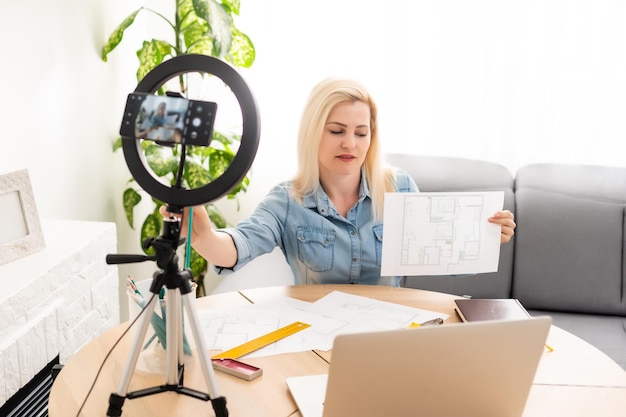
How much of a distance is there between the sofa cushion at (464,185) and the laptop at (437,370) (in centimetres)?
145

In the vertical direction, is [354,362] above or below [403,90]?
below

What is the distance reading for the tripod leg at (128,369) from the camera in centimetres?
102

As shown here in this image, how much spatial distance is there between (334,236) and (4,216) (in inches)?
34.3

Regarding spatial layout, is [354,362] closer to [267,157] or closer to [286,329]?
[286,329]

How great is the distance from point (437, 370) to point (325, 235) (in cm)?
94

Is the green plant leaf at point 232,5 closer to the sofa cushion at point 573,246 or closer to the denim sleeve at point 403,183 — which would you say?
the denim sleeve at point 403,183

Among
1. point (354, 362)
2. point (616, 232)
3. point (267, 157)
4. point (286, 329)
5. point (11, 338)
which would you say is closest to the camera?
point (354, 362)

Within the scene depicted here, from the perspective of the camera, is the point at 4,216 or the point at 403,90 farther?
the point at 403,90

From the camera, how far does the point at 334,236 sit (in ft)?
6.09

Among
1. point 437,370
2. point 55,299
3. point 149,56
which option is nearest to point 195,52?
point 149,56

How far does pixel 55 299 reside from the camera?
1.79m

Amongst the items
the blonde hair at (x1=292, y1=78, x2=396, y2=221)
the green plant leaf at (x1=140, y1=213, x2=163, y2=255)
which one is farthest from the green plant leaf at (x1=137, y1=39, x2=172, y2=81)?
the blonde hair at (x1=292, y1=78, x2=396, y2=221)

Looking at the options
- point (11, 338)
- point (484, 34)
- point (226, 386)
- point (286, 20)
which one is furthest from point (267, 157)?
point (226, 386)

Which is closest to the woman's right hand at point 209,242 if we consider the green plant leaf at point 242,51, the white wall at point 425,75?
the white wall at point 425,75
